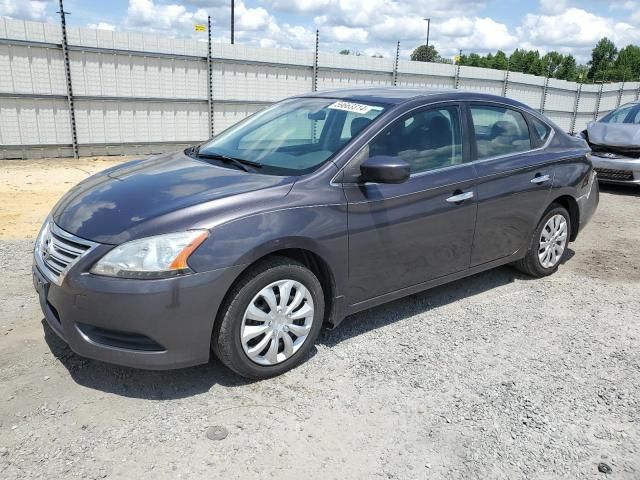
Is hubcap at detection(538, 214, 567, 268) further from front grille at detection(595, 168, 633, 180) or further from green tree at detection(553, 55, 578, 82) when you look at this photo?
green tree at detection(553, 55, 578, 82)

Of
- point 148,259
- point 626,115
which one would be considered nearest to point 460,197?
point 148,259

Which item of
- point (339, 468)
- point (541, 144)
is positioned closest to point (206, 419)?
point (339, 468)

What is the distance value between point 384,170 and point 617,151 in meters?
8.04

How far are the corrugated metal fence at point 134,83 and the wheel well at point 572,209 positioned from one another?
9.30 metres

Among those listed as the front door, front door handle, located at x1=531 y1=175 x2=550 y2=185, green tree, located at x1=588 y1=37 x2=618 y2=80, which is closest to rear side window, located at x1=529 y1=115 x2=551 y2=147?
front door handle, located at x1=531 y1=175 x2=550 y2=185

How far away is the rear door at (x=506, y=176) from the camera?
433cm

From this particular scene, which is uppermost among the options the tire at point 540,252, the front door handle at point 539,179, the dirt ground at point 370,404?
the front door handle at point 539,179

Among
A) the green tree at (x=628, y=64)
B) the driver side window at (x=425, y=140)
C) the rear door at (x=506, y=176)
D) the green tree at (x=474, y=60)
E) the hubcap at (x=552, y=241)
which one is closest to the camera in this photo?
the driver side window at (x=425, y=140)

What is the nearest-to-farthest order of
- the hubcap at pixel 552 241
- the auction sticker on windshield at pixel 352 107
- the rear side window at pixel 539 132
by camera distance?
the auction sticker on windshield at pixel 352 107 → the rear side window at pixel 539 132 → the hubcap at pixel 552 241

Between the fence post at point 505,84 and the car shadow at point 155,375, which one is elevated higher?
the fence post at point 505,84

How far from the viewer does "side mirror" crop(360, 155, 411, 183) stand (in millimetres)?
3365

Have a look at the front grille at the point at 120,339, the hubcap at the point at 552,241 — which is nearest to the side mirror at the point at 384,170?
the front grille at the point at 120,339

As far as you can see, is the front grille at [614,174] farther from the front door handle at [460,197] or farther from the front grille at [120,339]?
the front grille at [120,339]

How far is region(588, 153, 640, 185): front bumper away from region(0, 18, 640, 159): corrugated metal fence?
6.91 metres
